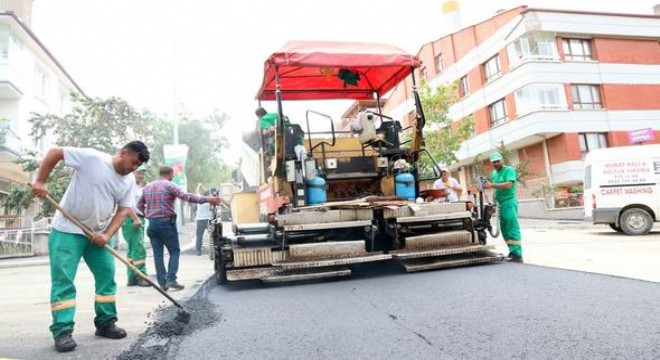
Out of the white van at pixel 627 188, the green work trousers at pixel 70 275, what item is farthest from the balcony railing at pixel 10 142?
the white van at pixel 627 188

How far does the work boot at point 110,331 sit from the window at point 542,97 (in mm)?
20515

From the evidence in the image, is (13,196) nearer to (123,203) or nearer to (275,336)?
(123,203)

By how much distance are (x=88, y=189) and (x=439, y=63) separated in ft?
88.2

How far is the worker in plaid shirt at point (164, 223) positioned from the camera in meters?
5.28

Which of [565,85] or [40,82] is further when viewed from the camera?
[40,82]

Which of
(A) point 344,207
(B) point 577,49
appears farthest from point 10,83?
(B) point 577,49

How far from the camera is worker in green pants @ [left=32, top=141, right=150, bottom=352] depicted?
295 cm

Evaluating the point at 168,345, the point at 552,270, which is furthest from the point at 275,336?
the point at 552,270

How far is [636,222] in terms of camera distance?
1005 centimetres

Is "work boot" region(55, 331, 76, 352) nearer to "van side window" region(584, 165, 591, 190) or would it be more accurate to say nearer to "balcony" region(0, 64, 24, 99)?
"van side window" region(584, 165, 591, 190)

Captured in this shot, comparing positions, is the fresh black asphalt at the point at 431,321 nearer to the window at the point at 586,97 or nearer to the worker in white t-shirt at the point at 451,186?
the worker in white t-shirt at the point at 451,186

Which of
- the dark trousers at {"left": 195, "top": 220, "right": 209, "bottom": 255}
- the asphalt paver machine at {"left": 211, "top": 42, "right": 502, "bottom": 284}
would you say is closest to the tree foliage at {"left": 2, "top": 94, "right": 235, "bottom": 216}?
the dark trousers at {"left": 195, "top": 220, "right": 209, "bottom": 255}

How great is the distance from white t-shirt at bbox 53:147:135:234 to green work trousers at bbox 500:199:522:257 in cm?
478

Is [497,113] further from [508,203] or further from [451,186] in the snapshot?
[508,203]
